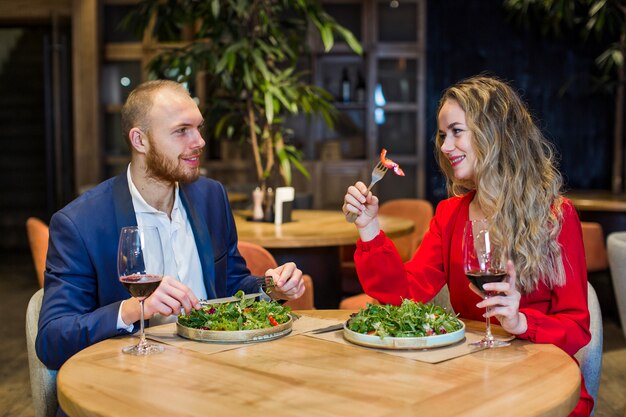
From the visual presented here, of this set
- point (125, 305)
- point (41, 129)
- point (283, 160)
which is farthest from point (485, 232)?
point (41, 129)

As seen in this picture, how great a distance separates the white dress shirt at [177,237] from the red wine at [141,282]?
622mm

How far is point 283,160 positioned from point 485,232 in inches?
125

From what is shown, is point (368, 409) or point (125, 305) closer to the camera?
point (368, 409)

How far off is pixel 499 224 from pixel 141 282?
0.93 meters

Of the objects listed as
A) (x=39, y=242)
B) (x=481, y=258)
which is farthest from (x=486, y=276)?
(x=39, y=242)

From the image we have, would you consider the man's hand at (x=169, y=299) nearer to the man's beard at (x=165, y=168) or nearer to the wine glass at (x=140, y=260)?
the wine glass at (x=140, y=260)

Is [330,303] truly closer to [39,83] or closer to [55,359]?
[55,359]

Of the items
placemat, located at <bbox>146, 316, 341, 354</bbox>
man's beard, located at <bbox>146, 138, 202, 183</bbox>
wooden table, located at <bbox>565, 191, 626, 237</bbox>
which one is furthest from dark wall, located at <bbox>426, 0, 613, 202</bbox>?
placemat, located at <bbox>146, 316, 341, 354</bbox>

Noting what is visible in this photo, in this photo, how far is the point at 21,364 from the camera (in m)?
4.65

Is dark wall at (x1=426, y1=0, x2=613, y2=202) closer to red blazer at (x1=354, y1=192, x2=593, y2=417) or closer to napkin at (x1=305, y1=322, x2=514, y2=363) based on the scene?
red blazer at (x1=354, y1=192, x2=593, y2=417)

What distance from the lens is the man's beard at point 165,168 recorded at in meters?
2.36

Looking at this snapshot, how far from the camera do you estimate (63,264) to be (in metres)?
2.09

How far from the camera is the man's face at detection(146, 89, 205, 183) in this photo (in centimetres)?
236

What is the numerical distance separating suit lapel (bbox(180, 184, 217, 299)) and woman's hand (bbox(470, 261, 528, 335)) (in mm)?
893
